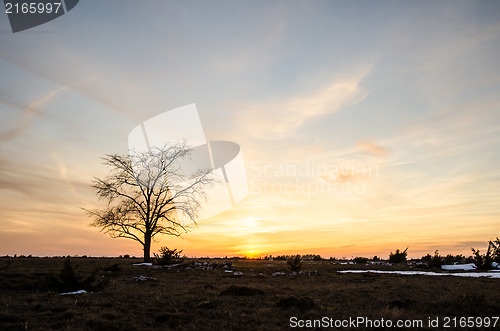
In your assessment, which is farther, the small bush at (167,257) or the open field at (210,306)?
the small bush at (167,257)

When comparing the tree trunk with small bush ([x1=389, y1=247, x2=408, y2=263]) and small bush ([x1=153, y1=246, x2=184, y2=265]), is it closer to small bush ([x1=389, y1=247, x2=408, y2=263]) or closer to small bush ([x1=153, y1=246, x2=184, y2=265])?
small bush ([x1=153, y1=246, x2=184, y2=265])

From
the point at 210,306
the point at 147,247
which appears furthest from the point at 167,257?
the point at 210,306

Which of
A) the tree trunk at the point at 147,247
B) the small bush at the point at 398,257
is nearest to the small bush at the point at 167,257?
the tree trunk at the point at 147,247

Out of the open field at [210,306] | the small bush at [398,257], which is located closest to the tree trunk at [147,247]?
the open field at [210,306]

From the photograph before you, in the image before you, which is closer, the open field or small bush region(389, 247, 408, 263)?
the open field

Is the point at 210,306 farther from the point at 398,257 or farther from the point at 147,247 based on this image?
the point at 398,257

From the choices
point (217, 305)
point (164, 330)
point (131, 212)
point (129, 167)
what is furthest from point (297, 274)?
point (129, 167)

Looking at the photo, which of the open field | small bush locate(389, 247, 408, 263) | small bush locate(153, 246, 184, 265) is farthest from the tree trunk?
small bush locate(389, 247, 408, 263)

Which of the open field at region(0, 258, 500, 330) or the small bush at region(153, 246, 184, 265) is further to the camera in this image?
the small bush at region(153, 246, 184, 265)

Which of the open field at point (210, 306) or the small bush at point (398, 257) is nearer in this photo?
the open field at point (210, 306)

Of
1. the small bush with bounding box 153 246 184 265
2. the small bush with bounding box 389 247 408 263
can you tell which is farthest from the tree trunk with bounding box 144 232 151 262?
the small bush with bounding box 389 247 408 263

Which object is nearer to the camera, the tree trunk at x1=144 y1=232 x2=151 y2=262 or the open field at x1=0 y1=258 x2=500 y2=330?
the open field at x1=0 y1=258 x2=500 y2=330

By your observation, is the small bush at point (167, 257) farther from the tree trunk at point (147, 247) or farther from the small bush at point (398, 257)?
the small bush at point (398, 257)

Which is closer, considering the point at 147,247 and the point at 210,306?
the point at 210,306
